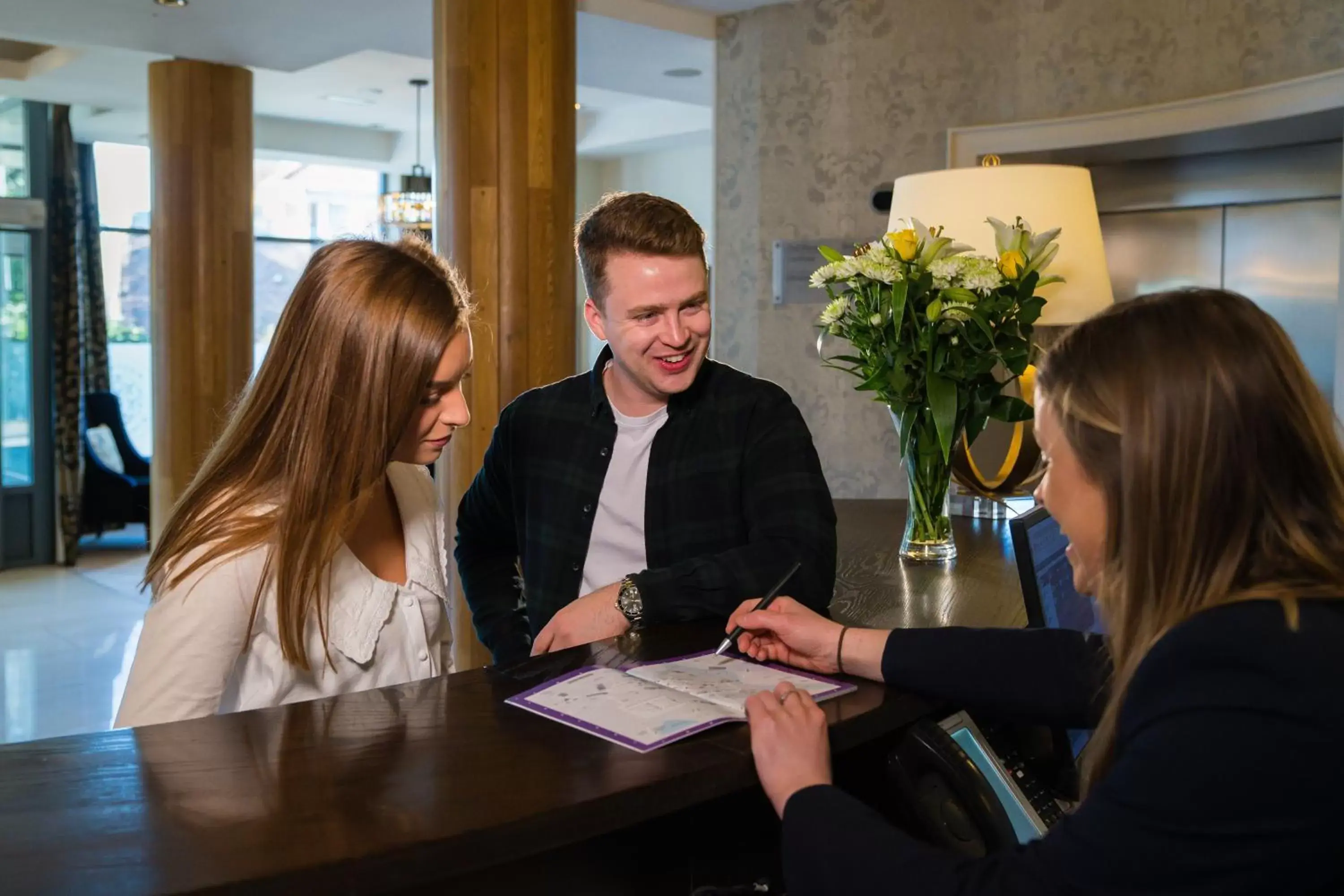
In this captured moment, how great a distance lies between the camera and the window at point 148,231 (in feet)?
32.0

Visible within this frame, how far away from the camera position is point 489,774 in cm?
107

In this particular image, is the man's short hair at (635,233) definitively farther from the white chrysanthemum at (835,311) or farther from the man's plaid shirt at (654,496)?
the white chrysanthemum at (835,311)

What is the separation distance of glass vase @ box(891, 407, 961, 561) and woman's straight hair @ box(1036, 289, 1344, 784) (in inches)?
57.0

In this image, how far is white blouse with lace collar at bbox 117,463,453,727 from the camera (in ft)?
4.75

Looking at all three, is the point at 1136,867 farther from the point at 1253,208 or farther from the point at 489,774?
the point at 1253,208

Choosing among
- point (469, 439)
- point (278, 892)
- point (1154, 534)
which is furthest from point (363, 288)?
point (469, 439)

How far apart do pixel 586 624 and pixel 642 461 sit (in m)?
0.47

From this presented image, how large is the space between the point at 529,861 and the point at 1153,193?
4.68 metres

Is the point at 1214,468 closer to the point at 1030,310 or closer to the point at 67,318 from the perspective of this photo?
the point at 1030,310

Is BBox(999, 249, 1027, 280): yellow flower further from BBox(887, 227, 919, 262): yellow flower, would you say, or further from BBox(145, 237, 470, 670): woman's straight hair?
BBox(145, 237, 470, 670): woman's straight hair

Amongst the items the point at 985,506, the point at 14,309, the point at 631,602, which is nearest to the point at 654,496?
the point at 631,602

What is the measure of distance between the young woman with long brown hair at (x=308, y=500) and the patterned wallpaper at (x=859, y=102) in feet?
12.4

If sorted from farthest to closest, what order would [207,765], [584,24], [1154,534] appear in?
[584,24]
[207,765]
[1154,534]

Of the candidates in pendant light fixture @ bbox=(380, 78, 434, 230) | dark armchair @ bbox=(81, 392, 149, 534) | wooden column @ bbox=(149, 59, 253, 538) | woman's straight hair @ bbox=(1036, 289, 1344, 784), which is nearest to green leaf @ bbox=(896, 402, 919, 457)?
woman's straight hair @ bbox=(1036, 289, 1344, 784)
